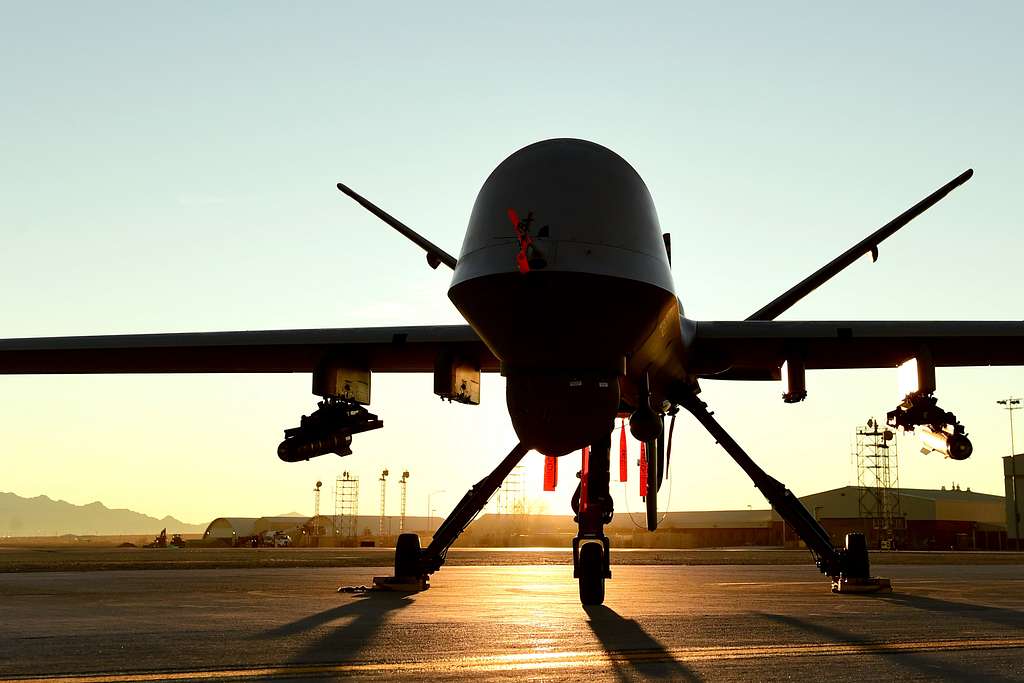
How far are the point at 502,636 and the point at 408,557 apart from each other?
7721 millimetres

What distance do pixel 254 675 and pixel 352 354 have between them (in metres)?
8.96

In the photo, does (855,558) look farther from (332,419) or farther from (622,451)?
(332,419)

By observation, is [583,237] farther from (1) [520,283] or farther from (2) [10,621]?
(2) [10,621]

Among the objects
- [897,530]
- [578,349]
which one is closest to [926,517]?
[897,530]

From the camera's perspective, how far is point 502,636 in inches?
399

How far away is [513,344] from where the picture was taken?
1119 cm

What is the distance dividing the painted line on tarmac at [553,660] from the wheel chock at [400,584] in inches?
350

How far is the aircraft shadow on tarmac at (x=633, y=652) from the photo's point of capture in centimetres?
764

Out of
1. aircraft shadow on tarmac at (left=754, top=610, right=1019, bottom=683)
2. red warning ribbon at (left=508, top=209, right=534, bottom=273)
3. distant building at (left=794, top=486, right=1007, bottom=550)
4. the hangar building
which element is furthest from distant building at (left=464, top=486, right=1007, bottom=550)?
red warning ribbon at (left=508, top=209, right=534, bottom=273)

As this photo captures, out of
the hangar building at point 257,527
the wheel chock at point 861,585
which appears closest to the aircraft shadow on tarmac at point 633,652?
the wheel chock at point 861,585

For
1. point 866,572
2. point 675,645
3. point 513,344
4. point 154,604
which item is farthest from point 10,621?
point 866,572

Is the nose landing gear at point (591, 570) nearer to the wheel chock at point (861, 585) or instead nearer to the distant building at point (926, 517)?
the wheel chock at point (861, 585)

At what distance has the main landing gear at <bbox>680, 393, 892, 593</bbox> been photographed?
55.8ft

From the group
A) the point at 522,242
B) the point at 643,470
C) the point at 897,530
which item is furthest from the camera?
the point at 897,530
